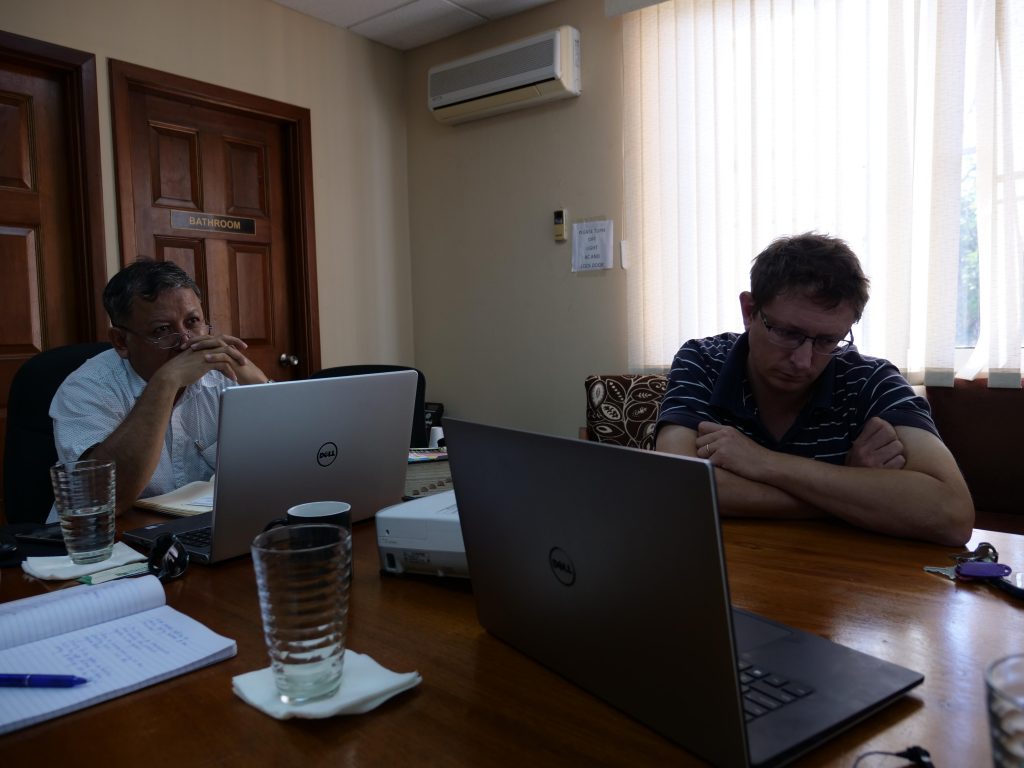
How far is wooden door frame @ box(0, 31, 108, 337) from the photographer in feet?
9.15

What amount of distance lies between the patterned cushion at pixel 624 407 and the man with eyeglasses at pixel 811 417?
43.3 inches

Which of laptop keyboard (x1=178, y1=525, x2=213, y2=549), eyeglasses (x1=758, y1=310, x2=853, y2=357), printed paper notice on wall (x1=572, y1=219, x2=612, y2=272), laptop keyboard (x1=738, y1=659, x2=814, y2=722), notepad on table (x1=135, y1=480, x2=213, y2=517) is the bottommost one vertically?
notepad on table (x1=135, y1=480, x2=213, y2=517)

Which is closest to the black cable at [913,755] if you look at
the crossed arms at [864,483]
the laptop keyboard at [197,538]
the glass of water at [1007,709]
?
the glass of water at [1007,709]

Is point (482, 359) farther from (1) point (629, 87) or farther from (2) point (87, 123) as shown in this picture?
(2) point (87, 123)

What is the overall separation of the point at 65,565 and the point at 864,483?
1.29m

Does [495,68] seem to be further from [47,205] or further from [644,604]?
[644,604]

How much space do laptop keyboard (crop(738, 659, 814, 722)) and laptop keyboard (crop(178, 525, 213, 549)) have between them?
32.7 inches

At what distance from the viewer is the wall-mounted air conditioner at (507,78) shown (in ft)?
11.0

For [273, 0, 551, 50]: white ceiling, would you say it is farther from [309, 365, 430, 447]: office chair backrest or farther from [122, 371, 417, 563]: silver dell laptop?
[122, 371, 417, 563]: silver dell laptop

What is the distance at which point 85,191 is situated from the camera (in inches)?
111

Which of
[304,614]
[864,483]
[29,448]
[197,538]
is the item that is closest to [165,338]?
[29,448]

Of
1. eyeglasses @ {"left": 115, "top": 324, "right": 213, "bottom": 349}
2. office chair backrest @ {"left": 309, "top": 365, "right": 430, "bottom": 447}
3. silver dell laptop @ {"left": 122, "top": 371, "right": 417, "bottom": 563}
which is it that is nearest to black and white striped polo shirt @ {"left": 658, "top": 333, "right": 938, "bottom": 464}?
silver dell laptop @ {"left": 122, "top": 371, "right": 417, "bottom": 563}

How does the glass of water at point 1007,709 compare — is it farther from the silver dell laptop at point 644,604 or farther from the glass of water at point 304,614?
the glass of water at point 304,614

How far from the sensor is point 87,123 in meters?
2.79
